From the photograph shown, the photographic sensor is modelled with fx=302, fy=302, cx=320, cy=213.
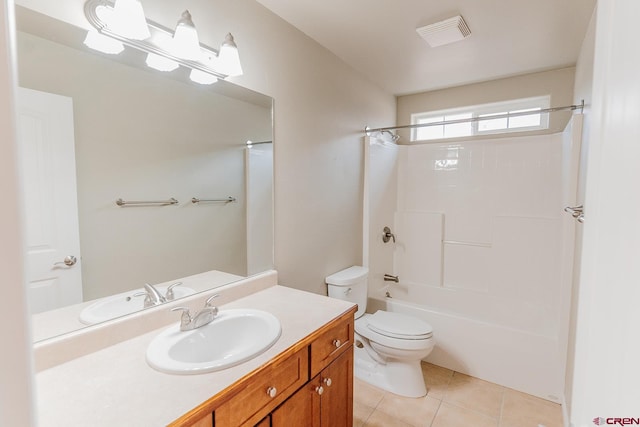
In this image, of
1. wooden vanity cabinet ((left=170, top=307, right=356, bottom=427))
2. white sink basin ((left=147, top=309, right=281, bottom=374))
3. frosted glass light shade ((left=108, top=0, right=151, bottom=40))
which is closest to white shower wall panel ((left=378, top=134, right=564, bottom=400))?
wooden vanity cabinet ((left=170, top=307, right=356, bottom=427))

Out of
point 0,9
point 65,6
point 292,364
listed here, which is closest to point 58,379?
point 292,364

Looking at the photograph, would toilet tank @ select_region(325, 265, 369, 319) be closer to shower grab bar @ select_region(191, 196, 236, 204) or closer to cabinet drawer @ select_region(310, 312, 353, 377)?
cabinet drawer @ select_region(310, 312, 353, 377)

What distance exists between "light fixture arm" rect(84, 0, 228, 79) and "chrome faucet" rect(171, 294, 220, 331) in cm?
103

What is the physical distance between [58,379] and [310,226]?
1.42 meters

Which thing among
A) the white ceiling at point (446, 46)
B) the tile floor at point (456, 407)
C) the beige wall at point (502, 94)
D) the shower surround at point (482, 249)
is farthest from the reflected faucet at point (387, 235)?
the white ceiling at point (446, 46)

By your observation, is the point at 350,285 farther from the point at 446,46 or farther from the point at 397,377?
the point at 446,46

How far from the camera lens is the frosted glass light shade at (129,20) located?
3.54 ft

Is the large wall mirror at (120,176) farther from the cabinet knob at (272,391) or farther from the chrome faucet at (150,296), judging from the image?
the cabinet knob at (272,391)

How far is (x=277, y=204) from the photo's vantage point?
179 centimetres

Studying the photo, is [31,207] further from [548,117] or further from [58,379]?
[548,117]

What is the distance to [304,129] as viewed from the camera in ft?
6.44

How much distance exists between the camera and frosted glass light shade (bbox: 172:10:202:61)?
122cm

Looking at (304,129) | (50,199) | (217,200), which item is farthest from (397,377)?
(50,199)

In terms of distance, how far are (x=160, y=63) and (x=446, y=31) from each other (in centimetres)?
164
